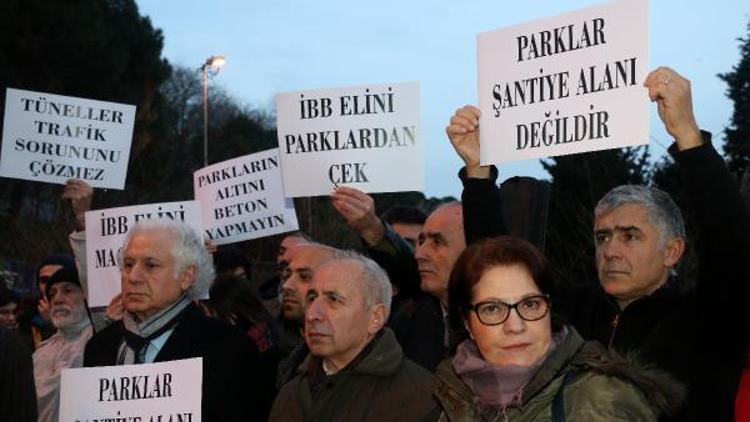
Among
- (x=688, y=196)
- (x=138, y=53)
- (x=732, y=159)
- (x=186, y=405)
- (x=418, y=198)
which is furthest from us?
(x=138, y=53)

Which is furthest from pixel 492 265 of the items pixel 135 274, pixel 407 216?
pixel 407 216

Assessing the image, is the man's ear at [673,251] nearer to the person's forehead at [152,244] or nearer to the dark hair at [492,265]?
the dark hair at [492,265]

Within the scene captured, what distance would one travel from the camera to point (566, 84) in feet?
15.3

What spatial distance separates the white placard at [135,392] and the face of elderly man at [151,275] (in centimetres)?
40

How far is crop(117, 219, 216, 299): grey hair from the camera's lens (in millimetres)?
5379

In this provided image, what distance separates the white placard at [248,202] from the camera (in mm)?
7422

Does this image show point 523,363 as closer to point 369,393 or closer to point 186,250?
point 369,393

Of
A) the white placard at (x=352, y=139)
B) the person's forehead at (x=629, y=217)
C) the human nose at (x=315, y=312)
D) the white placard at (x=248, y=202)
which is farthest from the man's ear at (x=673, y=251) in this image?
the white placard at (x=248, y=202)

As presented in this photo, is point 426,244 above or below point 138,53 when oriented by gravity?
below

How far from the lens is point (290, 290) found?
609 cm

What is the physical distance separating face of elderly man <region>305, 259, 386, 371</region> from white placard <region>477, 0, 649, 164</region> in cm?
78

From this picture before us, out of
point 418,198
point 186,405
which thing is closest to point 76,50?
point 418,198

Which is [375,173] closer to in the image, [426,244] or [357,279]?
[426,244]

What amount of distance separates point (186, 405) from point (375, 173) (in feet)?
6.12
